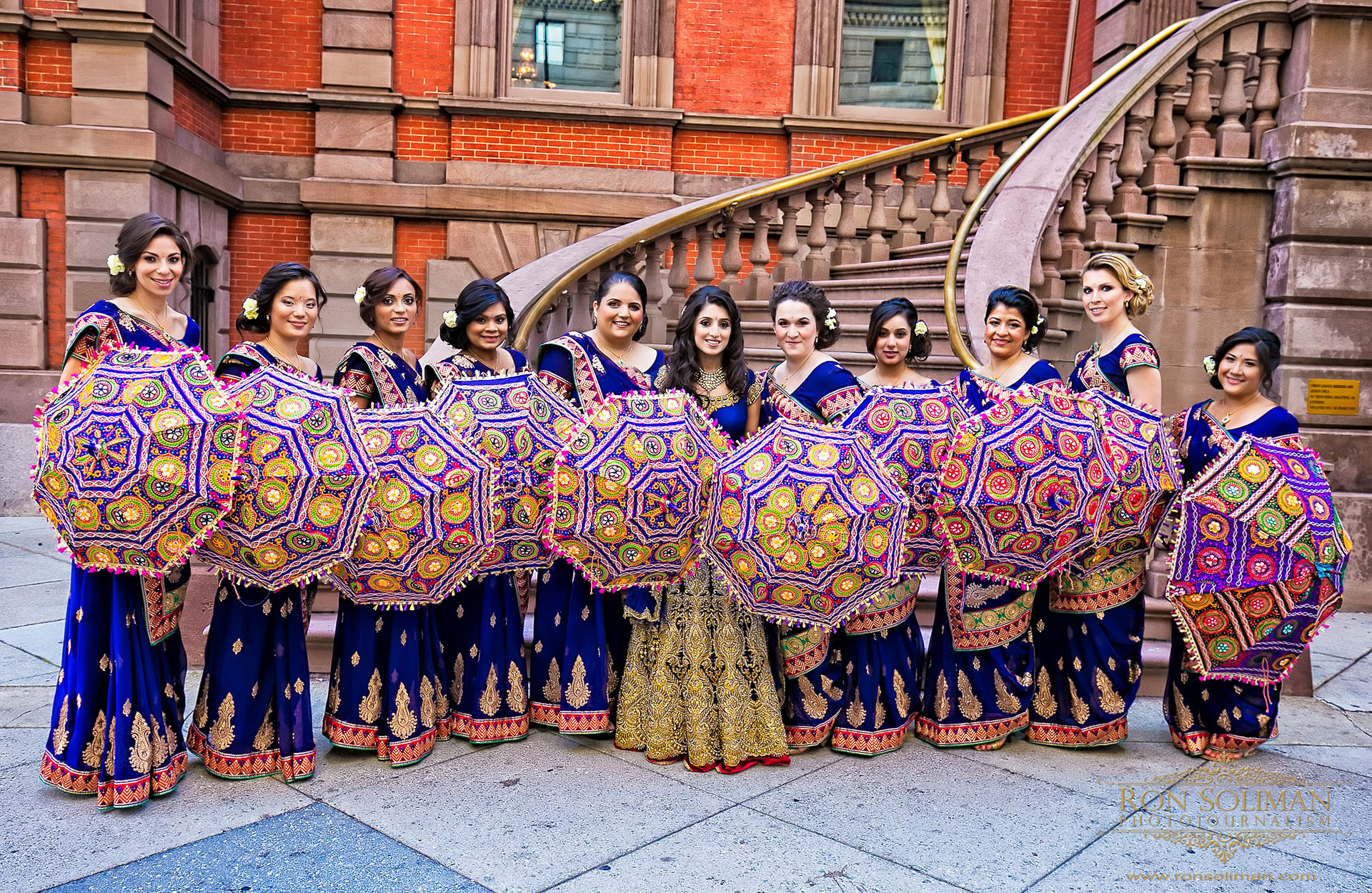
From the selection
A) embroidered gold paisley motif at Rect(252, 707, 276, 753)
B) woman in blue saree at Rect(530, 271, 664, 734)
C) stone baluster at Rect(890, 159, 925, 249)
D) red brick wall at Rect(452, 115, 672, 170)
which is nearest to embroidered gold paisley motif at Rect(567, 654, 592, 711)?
woman in blue saree at Rect(530, 271, 664, 734)

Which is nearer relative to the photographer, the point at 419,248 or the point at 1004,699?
the point at 1004,699

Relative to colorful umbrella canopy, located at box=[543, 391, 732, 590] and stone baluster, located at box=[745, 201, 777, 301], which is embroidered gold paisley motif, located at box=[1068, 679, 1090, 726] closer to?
colorful umbrella canopy, located at box=[543, 391, 732, 590]

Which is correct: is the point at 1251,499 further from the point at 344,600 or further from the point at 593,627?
the point at 344,600

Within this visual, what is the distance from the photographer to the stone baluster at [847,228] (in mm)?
9086

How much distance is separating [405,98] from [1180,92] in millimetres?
7971

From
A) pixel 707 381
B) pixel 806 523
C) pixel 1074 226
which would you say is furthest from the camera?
pixel 1074 226

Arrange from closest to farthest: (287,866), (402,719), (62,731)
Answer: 1. (287,866)
2. (62,731)
3. (402,719)

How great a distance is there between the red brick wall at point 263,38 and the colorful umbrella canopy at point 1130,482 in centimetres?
1045

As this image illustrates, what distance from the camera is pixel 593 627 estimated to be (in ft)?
12.9

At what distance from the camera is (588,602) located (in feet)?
12.9

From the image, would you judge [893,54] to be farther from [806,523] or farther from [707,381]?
[806,523]

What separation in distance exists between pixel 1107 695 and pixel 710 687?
1636 mm

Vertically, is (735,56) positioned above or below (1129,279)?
above

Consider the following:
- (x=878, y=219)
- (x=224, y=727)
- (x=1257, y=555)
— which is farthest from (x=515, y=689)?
(x=878, y=219)
